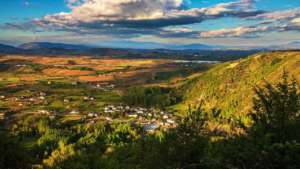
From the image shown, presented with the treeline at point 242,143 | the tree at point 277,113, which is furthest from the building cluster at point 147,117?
the tree at point 277,113

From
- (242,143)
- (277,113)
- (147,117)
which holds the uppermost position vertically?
(277,113)

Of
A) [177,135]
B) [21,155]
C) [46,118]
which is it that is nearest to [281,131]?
[177,135]

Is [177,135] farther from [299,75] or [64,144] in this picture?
[299,75]

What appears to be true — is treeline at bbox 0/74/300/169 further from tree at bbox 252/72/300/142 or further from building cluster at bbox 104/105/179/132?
building cluster at bbox 104/105/179/132

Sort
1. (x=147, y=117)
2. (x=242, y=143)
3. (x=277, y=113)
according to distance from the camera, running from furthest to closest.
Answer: (x=147, y=117), (x=277, y=113), (x=242, y=143)

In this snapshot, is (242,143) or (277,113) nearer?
(242,143)

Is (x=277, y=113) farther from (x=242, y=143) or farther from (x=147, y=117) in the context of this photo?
(x=147, y=117)

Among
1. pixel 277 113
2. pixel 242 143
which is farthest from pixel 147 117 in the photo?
pixel 242 143

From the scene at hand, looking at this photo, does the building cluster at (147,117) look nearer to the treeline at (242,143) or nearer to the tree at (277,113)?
the treeline at (242,143)

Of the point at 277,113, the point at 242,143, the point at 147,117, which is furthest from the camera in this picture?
the point at 147,117

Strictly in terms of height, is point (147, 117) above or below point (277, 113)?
below

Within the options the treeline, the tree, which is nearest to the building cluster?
the treeline

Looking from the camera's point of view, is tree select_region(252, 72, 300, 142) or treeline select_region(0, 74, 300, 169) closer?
treeline select_region(0, 74, 300, 169)
